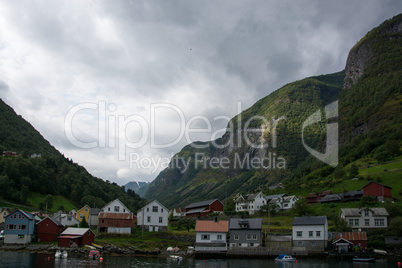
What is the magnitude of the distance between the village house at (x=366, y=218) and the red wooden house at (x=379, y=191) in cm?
1592

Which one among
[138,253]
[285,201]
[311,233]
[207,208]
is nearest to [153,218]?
[138,253]

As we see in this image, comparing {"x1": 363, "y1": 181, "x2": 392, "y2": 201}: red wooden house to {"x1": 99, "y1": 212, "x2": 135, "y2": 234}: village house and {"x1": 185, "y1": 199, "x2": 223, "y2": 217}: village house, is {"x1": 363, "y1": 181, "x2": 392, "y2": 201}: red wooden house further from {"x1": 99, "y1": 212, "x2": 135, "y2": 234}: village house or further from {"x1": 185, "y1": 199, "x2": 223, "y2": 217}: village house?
{"x1": 99, "y1": 212, "x2": 135, "y2": 234}: village house

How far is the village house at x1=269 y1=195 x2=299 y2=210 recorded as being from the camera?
111 metres

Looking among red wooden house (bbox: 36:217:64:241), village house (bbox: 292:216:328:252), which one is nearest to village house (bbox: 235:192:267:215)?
village house (bbox: 292:216:328:252)

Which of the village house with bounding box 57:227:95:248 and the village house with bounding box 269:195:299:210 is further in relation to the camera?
the village house with bounding box 269:195:299:210

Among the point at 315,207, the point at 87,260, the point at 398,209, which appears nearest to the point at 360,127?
the point at 315,207

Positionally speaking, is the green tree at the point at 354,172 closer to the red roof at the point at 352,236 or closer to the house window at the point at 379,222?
the house window at the point at 379,222

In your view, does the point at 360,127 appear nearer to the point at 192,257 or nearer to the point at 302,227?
the point at 302,227

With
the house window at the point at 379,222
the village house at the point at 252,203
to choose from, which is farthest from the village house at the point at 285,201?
the house window at the point at 379,222

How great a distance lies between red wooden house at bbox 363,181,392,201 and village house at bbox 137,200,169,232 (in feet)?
175

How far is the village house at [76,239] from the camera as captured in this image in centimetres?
6625

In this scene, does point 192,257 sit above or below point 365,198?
below

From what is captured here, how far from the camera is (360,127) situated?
581 feet

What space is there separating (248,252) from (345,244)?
1744 cm
